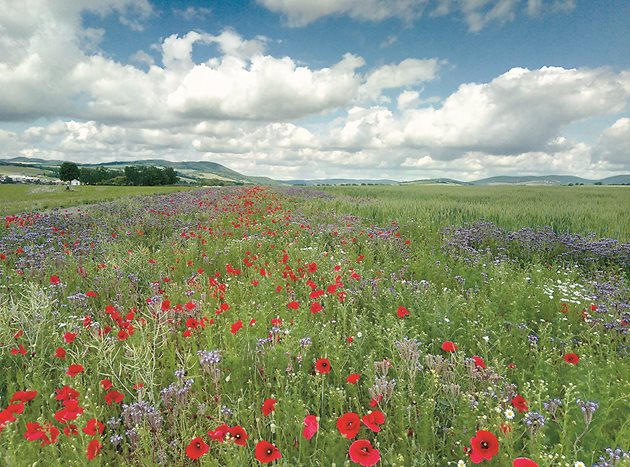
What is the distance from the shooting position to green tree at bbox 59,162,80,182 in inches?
3297

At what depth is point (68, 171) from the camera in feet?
278

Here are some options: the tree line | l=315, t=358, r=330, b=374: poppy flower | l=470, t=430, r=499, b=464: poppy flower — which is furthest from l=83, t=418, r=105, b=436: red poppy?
the tree line

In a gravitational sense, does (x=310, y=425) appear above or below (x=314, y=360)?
above

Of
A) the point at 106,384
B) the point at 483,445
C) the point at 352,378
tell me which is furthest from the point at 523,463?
the point at 106,384

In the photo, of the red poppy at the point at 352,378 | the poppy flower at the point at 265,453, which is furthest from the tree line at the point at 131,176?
the poppy flower at the point at 265,453

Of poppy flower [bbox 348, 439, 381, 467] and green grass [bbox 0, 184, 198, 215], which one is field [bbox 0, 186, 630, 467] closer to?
poppy flower [bbox 348, 439, 381, 467]

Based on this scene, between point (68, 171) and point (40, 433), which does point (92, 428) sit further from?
point (68, 171)

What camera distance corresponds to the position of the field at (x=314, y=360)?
204cm

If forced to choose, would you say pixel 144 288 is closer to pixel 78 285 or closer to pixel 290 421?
pixel 78 285

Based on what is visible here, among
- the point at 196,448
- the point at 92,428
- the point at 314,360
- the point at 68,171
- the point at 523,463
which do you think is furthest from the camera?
the point at 68,171

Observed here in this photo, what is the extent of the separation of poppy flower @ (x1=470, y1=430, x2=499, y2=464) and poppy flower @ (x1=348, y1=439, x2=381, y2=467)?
0.42 meters

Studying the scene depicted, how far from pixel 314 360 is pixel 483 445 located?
1768mm

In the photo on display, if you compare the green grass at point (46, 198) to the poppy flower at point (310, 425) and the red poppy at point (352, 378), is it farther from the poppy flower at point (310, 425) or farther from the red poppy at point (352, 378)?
the poppy flower at point (310, 425)

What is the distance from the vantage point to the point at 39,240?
353 inches
